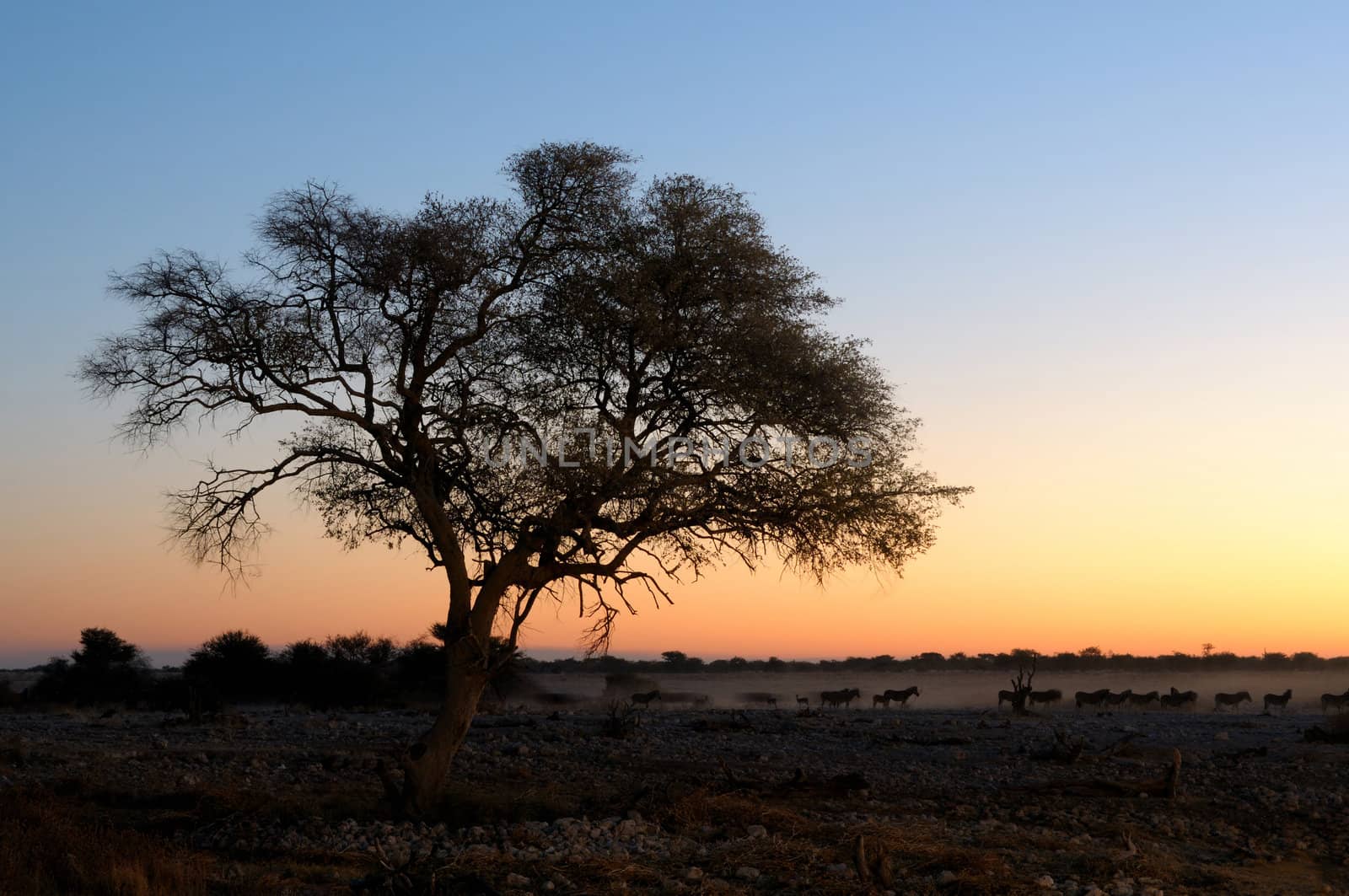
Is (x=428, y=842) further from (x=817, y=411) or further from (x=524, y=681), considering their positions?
(x=524, y=681)

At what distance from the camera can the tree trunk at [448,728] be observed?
596 inches

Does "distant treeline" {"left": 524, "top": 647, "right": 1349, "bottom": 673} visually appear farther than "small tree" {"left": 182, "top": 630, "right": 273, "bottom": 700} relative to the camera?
Yes

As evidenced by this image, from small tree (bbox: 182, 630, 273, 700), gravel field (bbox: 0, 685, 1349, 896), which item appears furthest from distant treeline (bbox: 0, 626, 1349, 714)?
gravel field (bbox: 0, 685, 1349, 896)

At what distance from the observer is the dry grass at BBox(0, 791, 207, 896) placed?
1059 centimetres

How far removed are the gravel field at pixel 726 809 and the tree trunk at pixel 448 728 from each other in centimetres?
38

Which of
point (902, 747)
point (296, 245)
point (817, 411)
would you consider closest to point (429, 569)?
point (296, 245)

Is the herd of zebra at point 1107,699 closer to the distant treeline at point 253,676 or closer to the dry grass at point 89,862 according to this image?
the distant treeline at point 253,676

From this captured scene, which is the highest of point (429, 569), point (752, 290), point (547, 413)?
point (752, 290)

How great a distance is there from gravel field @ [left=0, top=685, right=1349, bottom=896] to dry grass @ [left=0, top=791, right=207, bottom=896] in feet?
1.79

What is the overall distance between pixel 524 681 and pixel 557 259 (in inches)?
1696

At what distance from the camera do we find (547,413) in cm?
1628

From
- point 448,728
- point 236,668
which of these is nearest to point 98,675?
point 236,668

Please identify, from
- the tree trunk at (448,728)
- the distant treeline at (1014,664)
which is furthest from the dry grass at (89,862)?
the distant treeline at (1014,664)

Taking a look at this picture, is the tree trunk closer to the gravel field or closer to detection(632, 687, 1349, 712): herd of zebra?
the gravel field
